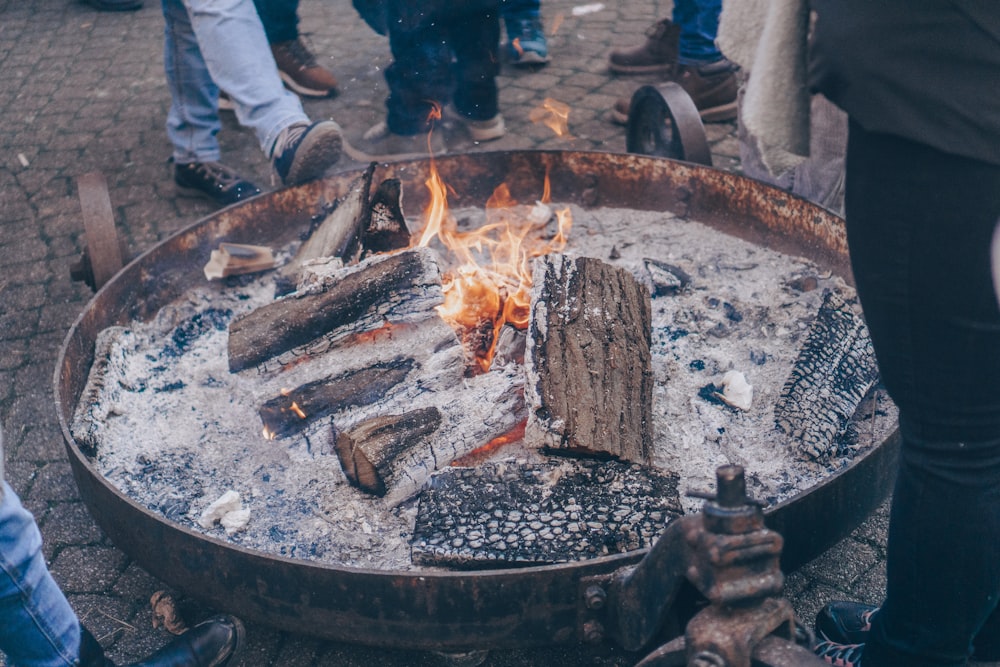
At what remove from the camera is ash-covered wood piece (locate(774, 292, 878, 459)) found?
2447 millimetres

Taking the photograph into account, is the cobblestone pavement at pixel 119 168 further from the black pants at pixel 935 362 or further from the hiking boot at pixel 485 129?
the black pants at pixel 935 362

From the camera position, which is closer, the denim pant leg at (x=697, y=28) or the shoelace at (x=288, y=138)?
the shoelace at (x=288, y=138)

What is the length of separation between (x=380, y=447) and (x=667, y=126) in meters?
2.13

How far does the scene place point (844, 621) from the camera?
212 cm

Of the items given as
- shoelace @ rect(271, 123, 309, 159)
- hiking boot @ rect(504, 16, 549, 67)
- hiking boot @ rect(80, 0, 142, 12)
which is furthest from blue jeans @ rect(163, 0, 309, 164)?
hiking boot @ rect(80, 0, 142, 12)

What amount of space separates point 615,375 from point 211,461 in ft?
3.93

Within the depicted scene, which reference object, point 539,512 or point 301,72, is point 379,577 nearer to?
point 539,512

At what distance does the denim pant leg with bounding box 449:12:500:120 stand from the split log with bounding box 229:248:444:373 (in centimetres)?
230

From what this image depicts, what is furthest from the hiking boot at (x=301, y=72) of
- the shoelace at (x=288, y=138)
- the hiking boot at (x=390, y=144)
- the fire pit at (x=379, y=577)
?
the fire pit at (x=379, y=577)

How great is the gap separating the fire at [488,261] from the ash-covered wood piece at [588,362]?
23 centimetres

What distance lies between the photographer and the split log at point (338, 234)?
3146 mm

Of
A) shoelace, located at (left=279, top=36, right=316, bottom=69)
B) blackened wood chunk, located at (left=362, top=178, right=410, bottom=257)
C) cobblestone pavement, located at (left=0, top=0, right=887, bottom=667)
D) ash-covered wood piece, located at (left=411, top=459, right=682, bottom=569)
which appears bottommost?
cobblestone pavement, located at (left=0, top=0, right=887, bottom=667)

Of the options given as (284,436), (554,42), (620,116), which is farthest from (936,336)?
(554,42)

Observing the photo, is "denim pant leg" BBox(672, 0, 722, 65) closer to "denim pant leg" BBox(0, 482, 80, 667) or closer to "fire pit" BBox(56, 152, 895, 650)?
"fire pit" BBox(56, 152, 895, 650)
